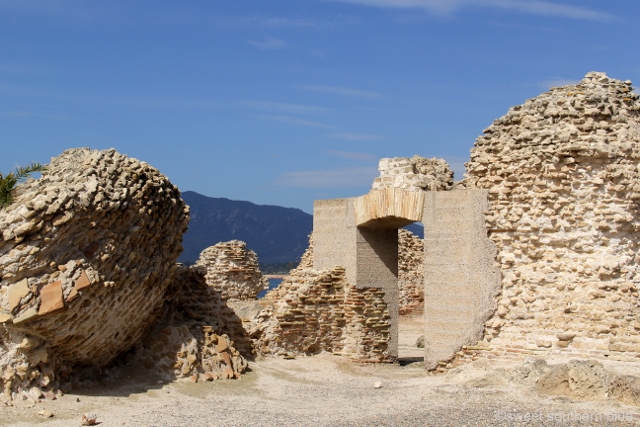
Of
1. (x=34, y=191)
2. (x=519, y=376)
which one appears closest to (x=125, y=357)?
(x=34, y=191)

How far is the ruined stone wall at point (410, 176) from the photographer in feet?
41.3

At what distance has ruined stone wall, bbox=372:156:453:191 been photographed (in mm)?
12578

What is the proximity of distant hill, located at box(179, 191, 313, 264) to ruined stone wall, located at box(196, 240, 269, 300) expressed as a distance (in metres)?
111

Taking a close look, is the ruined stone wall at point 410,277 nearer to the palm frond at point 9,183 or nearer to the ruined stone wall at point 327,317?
the ruined stone wall at point 327,317

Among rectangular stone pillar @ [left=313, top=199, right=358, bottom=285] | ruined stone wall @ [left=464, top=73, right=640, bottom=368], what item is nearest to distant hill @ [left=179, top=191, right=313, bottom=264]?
rectangular stone pillar @ [left=313, top=199, right=358, bottom=285]

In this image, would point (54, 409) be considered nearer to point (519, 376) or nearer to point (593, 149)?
point (519, 376)

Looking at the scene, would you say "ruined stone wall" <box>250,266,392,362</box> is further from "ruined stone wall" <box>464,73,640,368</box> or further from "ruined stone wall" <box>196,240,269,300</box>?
"ruined stone wall" <box>196,240,269,300</box>

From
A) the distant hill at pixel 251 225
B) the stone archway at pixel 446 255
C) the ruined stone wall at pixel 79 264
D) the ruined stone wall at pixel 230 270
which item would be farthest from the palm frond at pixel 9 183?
the distant hill at pixel 251 225

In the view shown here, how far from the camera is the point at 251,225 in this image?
150500 millimetres

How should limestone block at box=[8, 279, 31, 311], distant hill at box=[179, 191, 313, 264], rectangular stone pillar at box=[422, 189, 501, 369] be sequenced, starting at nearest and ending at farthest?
limestone block at box=[8, 279, 31, 311], rectangular stone pillar at box=[422, 189, 501, 369], distant hill at box=[179, 191, 313, 264]

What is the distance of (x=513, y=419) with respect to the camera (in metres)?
8.21

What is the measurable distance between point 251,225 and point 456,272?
458ft

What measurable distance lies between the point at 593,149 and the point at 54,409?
6956 mm

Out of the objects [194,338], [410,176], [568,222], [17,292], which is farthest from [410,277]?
[17,292]
